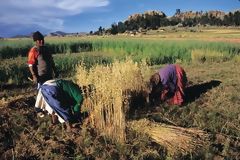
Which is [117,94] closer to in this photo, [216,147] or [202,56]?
[216,147]

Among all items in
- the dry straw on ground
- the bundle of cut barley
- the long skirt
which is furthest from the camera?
the long skirt

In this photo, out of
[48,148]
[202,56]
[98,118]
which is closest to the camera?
[48,148]

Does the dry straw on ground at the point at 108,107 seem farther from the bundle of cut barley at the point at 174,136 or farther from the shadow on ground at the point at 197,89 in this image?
the shadow on ground at the point at 197,89

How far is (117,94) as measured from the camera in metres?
5.75

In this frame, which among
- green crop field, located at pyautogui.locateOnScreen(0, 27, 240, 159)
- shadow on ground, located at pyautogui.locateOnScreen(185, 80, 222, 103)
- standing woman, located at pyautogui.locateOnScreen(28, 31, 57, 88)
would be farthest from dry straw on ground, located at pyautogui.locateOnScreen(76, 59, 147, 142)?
shadow on ground, located at pyautogui.locateOnScreen(185, 80, 222, 103)

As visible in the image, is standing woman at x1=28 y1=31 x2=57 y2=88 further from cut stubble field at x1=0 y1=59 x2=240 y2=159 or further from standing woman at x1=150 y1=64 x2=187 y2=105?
standing woman at x1=150 y1=64 x2=187 y2=105

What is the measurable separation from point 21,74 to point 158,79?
5.93 meters

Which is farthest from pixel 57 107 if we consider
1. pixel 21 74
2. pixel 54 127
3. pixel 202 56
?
pixel 202 56

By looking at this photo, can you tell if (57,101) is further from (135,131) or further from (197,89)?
(197,89)

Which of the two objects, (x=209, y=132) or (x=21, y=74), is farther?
(x=21, y=74)

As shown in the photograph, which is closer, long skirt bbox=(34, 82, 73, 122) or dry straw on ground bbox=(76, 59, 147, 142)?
dry straw on ground bbox=(76, 59, 147, 142)

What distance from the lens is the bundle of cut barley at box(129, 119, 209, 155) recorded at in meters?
5.49

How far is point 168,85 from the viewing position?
8.30 m

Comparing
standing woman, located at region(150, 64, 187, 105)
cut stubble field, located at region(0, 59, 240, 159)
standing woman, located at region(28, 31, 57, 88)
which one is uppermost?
standing woman, located at region(28, 31, 57, 88)
